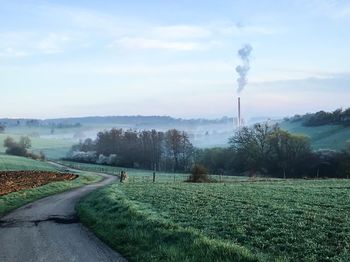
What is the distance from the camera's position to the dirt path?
50.5ft

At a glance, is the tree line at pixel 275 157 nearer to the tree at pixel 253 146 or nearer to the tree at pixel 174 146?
the tree at pixel 253 146

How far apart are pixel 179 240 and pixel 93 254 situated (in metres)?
2.68

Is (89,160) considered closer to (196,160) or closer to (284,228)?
(196,160)

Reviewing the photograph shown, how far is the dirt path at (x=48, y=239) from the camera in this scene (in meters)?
15.4

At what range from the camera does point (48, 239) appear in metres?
18.5

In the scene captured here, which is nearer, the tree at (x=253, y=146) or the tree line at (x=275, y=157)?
the tree line at (x=275, y=157)

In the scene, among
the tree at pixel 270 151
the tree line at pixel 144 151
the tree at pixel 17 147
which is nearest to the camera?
the tree at pixel 270 151

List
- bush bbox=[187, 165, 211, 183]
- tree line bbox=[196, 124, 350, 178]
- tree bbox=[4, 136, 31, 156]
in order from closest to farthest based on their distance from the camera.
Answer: bush bbox=[187, 165, 211, 183] → tree line bbox=[196, 124, 350, 178] → tree bbox=[4, 136, 31, 156]

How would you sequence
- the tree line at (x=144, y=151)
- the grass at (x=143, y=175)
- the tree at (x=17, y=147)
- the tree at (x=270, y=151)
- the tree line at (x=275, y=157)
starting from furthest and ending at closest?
the tree at (x=17, y=147) → the tree line at (x=144, y=151) → the tree at (x=270, y=151) → the tree line at (x=275, y=157) → the grass at (x=143, y=175)

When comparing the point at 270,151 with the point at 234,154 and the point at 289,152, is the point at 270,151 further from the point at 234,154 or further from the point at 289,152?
the point at 234,154

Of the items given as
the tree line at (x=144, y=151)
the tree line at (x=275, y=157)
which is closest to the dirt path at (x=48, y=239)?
the tree line at (x=275, y=157)

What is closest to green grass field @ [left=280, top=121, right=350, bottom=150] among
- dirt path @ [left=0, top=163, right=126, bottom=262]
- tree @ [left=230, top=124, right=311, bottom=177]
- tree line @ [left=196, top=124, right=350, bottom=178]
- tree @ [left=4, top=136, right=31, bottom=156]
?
tree @ [left=230, top=124, right=311, bottom=177]

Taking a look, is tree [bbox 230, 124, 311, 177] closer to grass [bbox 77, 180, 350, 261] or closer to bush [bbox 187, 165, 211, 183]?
bush [bbox 187, 165, 211, 183]

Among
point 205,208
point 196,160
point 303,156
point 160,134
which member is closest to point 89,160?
point 160,134
